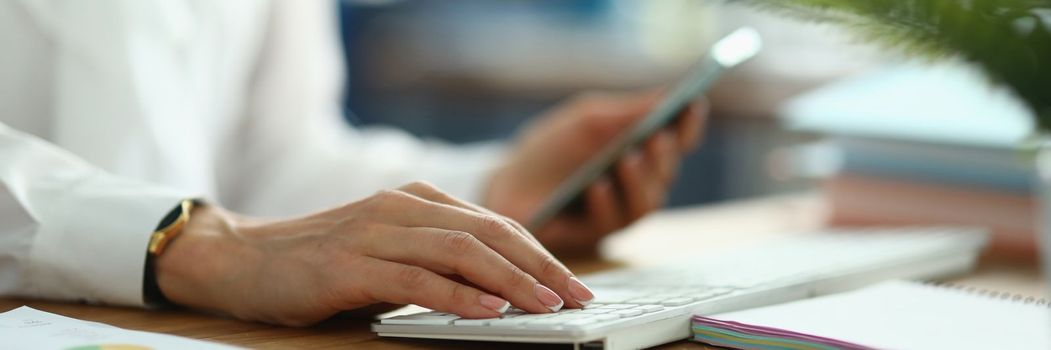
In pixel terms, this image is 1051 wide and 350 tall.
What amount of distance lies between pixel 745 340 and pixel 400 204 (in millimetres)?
207

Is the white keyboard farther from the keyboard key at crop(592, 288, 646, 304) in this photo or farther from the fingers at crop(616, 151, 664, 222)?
the fingers at crop(616, 151, 664, 222)

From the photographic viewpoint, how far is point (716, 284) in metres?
0.77

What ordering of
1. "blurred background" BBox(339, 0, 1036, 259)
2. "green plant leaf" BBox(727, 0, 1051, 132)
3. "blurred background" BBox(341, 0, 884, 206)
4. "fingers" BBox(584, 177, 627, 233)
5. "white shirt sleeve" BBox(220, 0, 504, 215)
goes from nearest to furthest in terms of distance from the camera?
1. "green plant leaf" BBox(727, 0, 1051, 132)
2. "fingers" BBox(584, 177, 627, 233)
3. "blurred background" BBox(339, 0, 1036, 259)
4. "white shirt sleeve" BBox(220, 0, 504, 215)
5. "blurred background" BBox(341, 0, 884, 206)

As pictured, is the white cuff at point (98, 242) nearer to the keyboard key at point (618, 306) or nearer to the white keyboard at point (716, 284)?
the white keyboard at point (716, 284)

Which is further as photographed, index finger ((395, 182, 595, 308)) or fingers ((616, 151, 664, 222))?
fingers ((616, 151, 664, 222))

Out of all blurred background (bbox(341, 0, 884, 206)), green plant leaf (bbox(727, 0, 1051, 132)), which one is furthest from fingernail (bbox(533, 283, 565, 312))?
blurred background (bbox(341, 0, 884, 206))

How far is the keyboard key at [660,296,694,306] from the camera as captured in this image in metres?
0.68

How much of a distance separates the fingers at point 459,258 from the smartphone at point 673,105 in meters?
0.38

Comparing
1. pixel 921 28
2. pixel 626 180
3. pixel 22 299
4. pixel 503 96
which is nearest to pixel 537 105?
pixel 503 96

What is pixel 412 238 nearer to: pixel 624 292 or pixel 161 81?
pixel 624 292

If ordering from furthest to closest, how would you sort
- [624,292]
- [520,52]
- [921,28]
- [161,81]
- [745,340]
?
[520,52], [161,81], [624,292], [745,340], [921,28]

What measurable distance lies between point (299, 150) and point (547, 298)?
0.82m

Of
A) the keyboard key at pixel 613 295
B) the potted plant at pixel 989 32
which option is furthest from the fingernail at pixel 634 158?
the potted plant at pixel 989 32

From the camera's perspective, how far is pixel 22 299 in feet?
2.61
